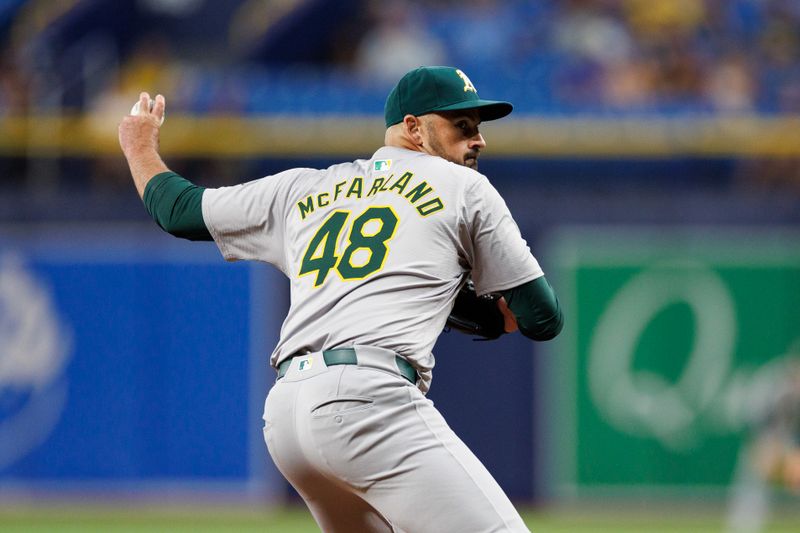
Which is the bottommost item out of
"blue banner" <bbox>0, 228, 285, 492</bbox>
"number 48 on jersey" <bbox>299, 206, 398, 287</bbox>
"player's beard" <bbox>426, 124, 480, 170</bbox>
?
"blue banner" <bbox>0, 228, 285, 492</bbox>

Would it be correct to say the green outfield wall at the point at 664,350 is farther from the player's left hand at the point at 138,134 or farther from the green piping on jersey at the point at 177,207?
the green piping on jersey at the point at 177,207

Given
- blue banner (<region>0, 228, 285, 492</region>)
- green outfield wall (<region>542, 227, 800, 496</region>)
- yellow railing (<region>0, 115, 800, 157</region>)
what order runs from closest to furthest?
green outfield wall (<region>542, 227, 800, 496</region>) → blue banner (<region>0, 228, 285, 492</region>) → yellow railing (<region>0, 115, 800, 157</region>)

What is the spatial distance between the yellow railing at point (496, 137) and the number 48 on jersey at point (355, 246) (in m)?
7.71

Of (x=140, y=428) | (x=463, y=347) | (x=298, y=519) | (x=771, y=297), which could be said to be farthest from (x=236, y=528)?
(x=771, y=297)

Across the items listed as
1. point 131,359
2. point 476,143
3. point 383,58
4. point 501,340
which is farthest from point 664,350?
point 476,143

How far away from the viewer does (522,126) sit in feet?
38.8

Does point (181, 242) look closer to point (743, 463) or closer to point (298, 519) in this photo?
point (298, 519)

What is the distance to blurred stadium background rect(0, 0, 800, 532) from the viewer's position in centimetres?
1130

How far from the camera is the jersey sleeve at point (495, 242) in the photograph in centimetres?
387

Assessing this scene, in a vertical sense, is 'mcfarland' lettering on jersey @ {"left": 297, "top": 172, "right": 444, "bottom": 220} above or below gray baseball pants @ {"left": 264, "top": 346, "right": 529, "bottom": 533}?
above

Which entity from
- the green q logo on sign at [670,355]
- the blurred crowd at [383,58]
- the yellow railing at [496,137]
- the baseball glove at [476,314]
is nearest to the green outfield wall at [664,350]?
the green q logo on sign at [670,355]

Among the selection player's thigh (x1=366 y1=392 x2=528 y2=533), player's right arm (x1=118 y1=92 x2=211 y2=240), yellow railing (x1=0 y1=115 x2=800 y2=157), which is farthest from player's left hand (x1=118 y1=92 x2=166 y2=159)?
yellow railing (x1=0 y1=115 x2=800 y2=157)

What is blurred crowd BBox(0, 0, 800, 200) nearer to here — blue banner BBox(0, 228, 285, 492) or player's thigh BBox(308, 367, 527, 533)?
blue banner BBox(0, 228, 285, 492)

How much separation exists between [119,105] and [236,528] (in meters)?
4.48
